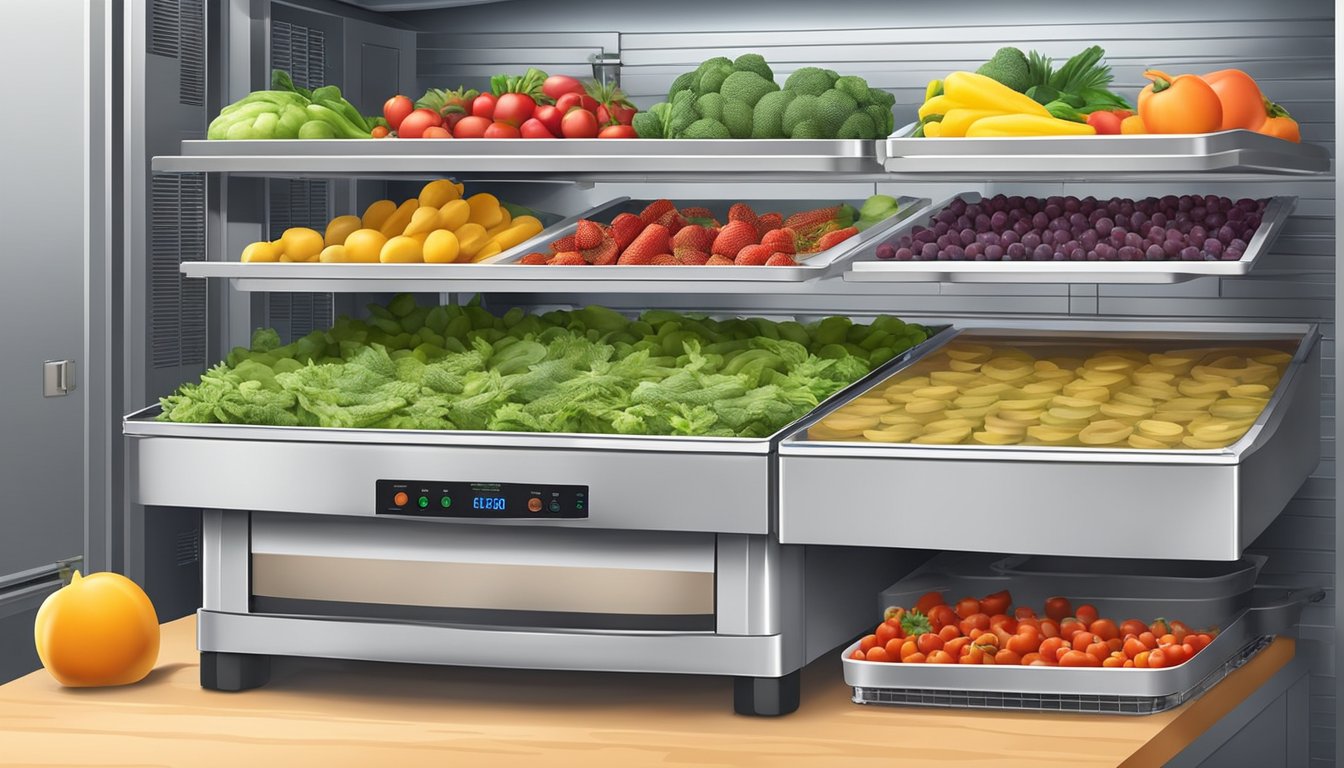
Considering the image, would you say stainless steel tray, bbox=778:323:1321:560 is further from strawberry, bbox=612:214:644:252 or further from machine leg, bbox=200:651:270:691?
machine leg, bbox=200:651:270:691

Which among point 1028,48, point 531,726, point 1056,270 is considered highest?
point 1028,48

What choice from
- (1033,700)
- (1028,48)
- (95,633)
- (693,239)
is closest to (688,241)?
(693,239)

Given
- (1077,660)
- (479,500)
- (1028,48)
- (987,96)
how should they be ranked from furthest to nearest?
(1028,48)
(987,96)
(479,500)
(1077,660)

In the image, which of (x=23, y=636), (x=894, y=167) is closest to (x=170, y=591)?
(x=23, y=636)

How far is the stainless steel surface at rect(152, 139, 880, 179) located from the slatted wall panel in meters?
0.77

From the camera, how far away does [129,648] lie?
11.7 feet

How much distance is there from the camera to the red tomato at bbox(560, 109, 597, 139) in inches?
150

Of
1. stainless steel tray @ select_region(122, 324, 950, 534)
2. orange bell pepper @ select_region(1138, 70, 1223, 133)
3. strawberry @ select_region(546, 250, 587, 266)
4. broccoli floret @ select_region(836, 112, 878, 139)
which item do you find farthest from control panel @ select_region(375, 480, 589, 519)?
orange bell pepper @ select_region(1138, 70, 1223, 133)

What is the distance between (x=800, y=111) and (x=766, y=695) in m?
1.12

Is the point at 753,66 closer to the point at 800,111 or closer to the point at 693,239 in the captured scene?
the point at 800,111

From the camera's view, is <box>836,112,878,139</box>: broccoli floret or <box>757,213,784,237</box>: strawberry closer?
<box>836,112,878,139</box>: broccoli floret

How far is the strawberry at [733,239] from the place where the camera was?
12.1 ft

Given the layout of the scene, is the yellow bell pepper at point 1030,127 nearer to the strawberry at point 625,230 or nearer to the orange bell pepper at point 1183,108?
the orange bell pepper at point 1183,108

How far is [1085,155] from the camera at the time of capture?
3.39m
